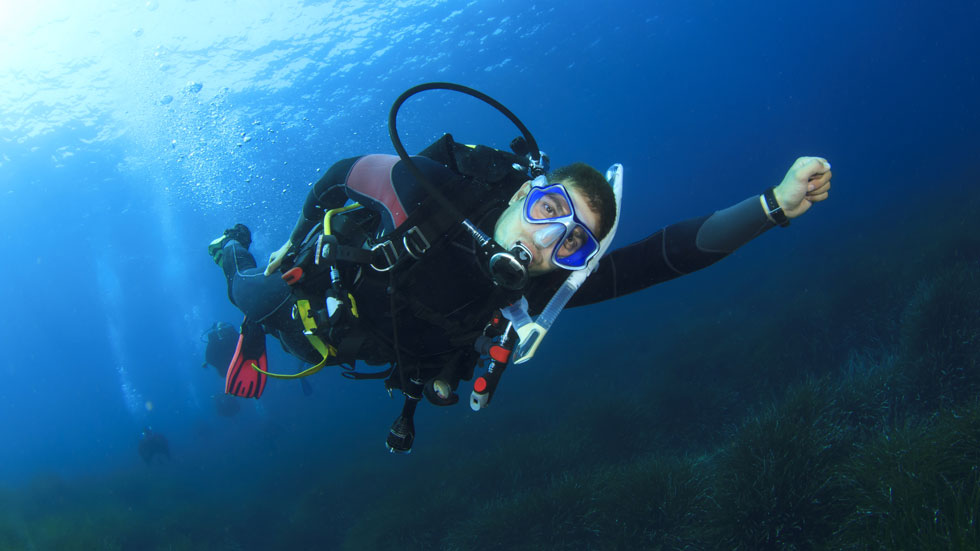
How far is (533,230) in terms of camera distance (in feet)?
8.09

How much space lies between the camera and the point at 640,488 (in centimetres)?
604

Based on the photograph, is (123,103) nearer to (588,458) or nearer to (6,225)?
(6,225)

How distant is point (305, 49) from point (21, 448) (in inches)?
3004

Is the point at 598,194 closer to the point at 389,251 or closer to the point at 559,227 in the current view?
the point at 559,227

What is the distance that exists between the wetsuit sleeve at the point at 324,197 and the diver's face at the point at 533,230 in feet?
4.40

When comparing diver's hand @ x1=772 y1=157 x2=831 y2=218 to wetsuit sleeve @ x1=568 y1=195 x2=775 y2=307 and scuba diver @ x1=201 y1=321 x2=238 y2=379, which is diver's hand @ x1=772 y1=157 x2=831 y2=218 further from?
scuba diver @ x1=201 y1=321 x2=238 y2=379

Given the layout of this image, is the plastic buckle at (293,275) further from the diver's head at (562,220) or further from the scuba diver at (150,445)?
the scuba diver at (150,445)

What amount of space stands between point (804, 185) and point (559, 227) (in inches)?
44.6

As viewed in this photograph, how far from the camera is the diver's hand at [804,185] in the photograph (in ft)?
5.95

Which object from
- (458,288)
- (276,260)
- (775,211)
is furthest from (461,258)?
(775,211)

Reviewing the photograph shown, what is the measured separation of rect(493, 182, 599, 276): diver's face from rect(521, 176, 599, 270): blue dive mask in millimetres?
18

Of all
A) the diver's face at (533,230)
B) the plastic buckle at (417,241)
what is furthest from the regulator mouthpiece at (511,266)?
the plastic buckle at (417,241)

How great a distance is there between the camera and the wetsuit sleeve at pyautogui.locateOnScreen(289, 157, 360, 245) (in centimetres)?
323

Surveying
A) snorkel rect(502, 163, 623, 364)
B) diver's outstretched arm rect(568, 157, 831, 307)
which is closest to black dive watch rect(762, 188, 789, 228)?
diver's outstretched arm rect(568, 157, 831, 307)
